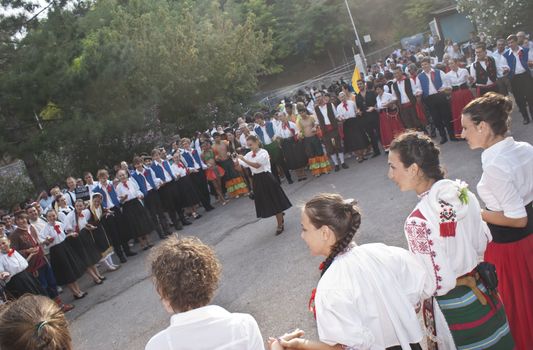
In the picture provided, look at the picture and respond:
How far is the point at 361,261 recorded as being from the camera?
2266 mm

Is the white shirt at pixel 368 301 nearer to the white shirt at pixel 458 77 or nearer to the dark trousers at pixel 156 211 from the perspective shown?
the dark trousers at pixel 156 211

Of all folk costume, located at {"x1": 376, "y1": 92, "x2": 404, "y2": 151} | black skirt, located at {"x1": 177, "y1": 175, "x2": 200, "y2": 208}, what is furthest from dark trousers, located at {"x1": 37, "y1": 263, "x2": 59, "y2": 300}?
folk costume, located at {"x1": 376, "y1": 92, "x2": 404, "y2": 151}

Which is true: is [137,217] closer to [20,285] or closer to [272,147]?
[20,285]

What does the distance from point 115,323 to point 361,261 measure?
5.39m

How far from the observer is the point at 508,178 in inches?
109

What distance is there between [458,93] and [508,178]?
8.43 m

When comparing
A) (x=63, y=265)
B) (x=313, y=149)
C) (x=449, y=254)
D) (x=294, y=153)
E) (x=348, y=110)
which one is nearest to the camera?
(x=449, y=254)

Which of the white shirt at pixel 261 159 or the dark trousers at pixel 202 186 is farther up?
the white shirt at pixel 261 159

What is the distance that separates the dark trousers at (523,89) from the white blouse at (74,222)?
9261 millimetres

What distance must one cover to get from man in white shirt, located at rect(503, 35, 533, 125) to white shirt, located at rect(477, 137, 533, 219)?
828 cm

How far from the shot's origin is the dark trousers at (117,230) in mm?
9828

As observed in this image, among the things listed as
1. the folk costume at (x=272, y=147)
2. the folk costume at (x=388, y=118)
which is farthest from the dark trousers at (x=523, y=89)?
the folk costume at (x=272, y=147)

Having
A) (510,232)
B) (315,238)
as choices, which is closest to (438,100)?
(510,232)

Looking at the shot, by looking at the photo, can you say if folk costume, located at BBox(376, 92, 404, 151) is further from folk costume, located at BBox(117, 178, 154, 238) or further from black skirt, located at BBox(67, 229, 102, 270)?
black skirt, located at BBox(67, 229, 102, 270)
